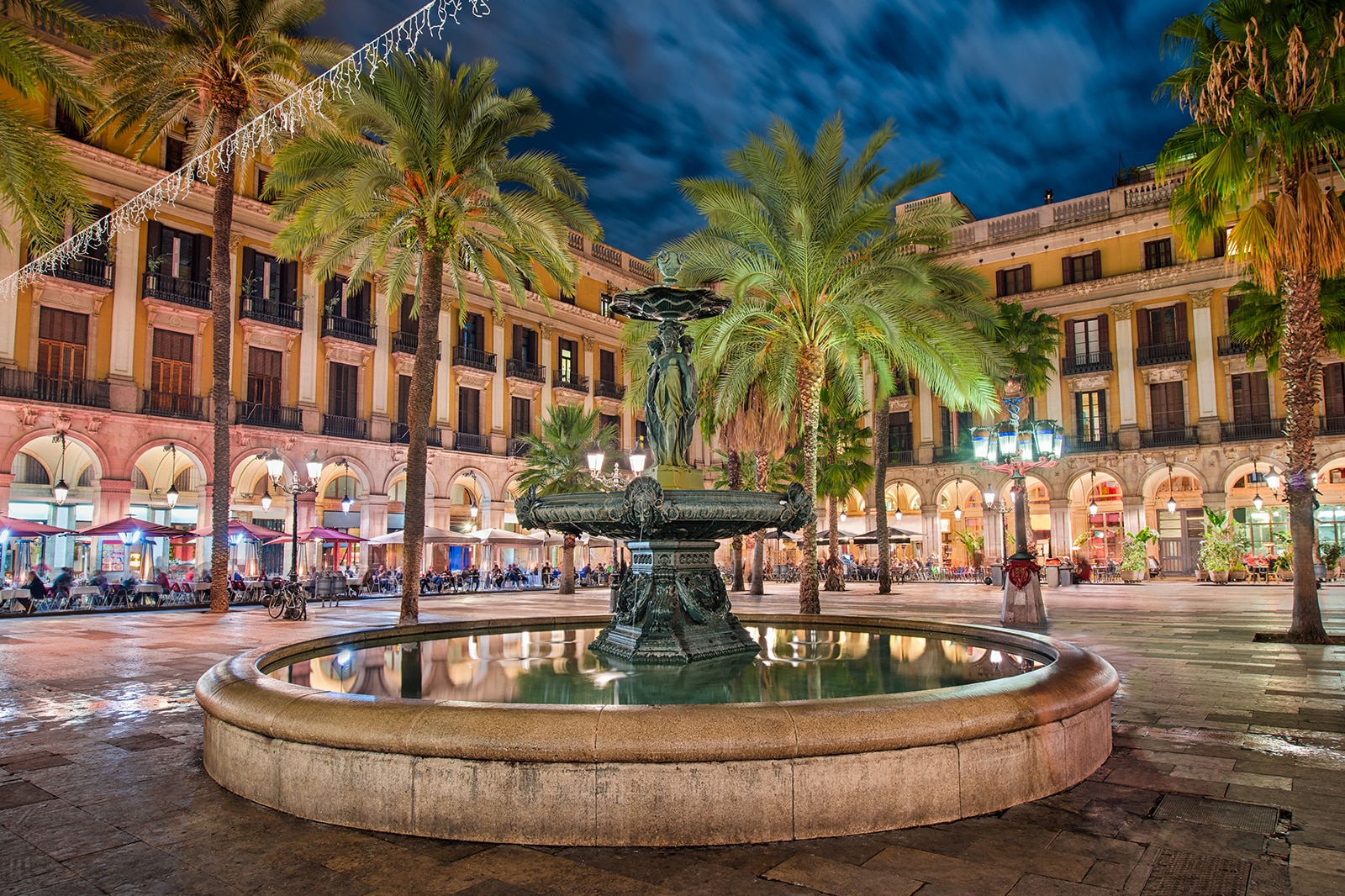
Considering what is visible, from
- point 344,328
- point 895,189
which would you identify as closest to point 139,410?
point 344,328

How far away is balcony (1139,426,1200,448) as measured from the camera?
35906 mm

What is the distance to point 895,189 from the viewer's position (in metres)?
15.5

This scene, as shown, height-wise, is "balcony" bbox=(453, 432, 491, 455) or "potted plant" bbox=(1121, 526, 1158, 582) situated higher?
"balcony" bbox=(453, 432, 491, 455)

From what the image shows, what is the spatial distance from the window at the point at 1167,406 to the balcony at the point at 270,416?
35.7 metres

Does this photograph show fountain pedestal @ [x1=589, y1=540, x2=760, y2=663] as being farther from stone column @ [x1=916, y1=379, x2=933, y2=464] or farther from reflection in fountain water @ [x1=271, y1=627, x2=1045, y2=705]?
stone column @ [x1=916, y1=379, x2=933, y2=464]

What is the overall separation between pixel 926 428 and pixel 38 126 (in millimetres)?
38681

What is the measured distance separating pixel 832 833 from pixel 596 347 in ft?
131

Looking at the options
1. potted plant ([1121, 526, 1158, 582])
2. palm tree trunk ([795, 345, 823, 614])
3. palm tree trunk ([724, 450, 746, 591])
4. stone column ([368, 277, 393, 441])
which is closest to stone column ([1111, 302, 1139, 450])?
potted plant ([1121, 526, 1158, 582])

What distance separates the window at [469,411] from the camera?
1424 inches

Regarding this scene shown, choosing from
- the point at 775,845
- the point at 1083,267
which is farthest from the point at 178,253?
the point at 1083,267

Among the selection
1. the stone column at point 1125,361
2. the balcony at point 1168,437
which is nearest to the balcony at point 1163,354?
the stone column at point 1125,361

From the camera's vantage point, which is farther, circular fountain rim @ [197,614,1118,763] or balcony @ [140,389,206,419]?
balcony @ [140,389,206,419]

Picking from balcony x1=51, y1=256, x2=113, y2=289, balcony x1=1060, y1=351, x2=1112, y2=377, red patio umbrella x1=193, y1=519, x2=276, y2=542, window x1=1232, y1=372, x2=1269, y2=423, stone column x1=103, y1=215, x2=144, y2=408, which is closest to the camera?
balcony x1=51, y1=256, x2=113, y2=289

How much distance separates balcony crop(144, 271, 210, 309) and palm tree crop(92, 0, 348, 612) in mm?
6705
